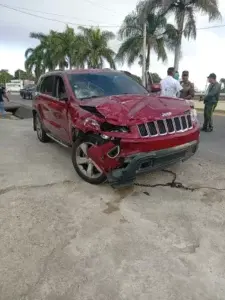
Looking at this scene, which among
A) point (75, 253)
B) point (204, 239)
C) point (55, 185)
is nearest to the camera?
point (75, 253)

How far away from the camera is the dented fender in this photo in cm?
401

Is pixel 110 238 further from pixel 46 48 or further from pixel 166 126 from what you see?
pixel 46 48

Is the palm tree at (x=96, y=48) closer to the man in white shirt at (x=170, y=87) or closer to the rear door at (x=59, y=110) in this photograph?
the man in white shirt at (x=170, y=87)

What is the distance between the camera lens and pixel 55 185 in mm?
4684

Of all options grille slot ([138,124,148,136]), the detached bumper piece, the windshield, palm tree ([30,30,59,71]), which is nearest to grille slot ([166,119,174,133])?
the detached bumper piece

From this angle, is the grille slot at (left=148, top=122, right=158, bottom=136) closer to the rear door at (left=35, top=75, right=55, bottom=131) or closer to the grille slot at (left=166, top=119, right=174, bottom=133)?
the grille slot at (left=166, top=119, right=174, bottom=133)

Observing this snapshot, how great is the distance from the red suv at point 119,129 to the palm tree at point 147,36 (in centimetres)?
2472

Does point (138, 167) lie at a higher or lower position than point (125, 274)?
higher

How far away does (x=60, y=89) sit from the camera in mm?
5660

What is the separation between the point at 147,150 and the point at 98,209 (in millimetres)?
960

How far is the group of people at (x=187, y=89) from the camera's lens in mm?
8102

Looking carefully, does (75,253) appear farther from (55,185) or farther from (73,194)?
(55,185)

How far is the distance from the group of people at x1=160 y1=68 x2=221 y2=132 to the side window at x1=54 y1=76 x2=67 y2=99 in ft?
10.4

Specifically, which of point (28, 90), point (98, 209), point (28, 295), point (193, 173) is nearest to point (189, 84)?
A: point (193, 173)
